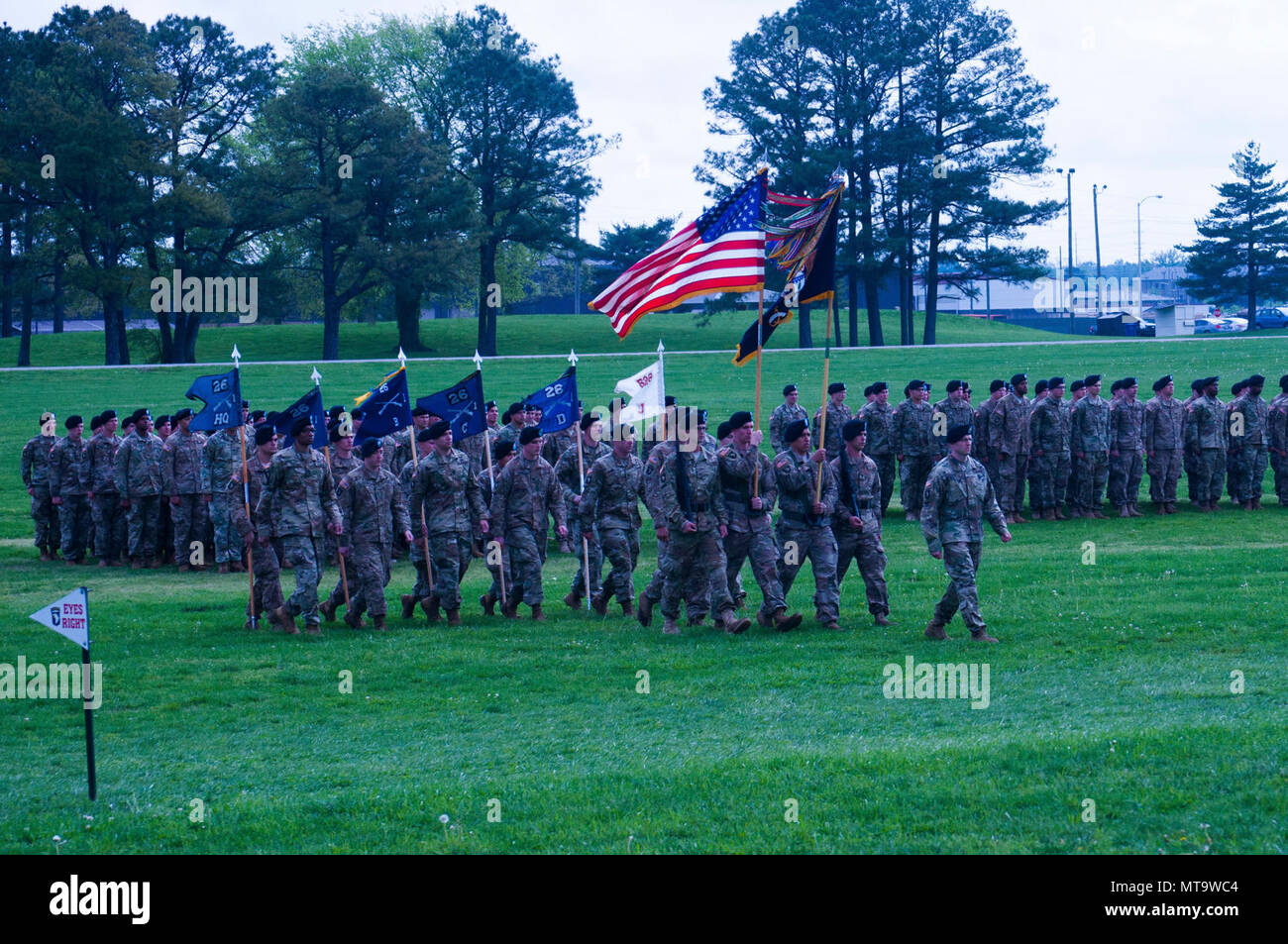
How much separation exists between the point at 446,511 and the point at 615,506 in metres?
1.93

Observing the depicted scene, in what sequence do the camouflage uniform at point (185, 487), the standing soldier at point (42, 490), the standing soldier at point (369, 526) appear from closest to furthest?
the standing soldier at point (369, 526) → the camouflage uniform at point (185, 487) → the standing soldier at point (42, 490)

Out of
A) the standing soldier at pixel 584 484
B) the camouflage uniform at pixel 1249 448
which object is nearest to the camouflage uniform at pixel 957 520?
the standing soldier at pixel 584 484

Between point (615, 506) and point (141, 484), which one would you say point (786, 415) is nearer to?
point (615, 506)

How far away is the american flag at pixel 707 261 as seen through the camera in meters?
13.7

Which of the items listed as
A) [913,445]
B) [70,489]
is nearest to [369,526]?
[70,489]

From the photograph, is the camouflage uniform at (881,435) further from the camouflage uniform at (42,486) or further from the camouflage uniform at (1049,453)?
the camouflage uniform at (42,486)

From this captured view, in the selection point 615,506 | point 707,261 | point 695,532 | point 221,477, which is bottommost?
point 695,532

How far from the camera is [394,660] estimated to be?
13.2 meters

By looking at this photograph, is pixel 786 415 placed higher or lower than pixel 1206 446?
higher

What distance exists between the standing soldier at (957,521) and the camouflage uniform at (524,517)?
4.41 metres

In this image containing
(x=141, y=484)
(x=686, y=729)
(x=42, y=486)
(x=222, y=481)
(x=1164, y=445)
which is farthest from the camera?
(x=1164, y=445)

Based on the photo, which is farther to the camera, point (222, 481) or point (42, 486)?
point (42, 486)

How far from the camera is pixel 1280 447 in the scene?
2305cm

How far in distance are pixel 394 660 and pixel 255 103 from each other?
4959 cm
